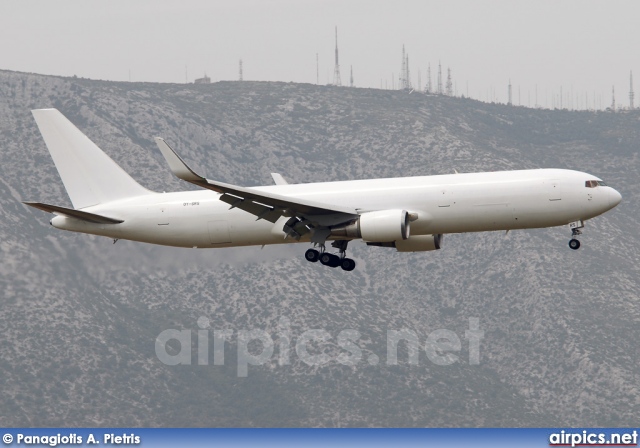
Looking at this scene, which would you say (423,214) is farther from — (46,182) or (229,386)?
(46,182)

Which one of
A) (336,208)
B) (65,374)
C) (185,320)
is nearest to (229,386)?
(185,320)

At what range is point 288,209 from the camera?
3103 inches

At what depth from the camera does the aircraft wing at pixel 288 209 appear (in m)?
76.6

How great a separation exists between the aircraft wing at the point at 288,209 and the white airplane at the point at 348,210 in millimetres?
60

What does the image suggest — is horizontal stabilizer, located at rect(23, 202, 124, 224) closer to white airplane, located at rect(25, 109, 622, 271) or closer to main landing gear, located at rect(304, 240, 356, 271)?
white airplane, located at rect(25, 109, 622, 271)

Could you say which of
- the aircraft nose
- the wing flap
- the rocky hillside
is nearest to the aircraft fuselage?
the aircraft nose

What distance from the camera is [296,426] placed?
6993 inches

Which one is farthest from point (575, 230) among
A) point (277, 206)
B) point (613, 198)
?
point (277, 206)

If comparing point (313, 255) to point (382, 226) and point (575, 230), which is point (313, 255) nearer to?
point (382, 226)

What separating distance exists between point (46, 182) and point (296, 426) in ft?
181

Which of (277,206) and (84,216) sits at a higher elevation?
(277,206)

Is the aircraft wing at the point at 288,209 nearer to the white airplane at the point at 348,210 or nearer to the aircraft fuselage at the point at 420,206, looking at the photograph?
the white airplane at the point at 348,210

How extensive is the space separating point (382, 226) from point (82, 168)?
23.5 metres

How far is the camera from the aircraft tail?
87.6 metres
